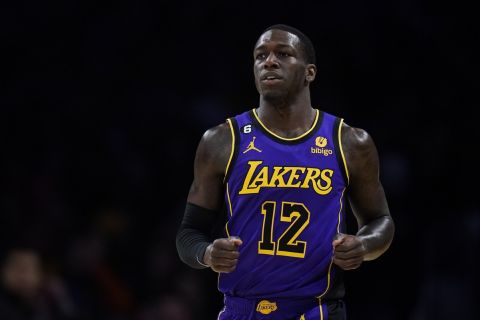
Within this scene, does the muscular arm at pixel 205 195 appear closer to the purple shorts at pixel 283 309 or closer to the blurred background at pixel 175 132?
the purple shorts at pixel 283 309

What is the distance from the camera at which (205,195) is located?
521 cm

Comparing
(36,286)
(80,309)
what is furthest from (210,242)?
(80,309)

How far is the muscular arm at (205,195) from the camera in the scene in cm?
513

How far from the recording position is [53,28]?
11.1 m

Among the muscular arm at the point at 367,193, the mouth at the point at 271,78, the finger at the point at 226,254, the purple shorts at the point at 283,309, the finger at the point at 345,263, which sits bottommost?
the purple shorts at the point at 283,309

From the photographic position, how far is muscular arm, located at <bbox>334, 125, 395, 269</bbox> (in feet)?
16.8

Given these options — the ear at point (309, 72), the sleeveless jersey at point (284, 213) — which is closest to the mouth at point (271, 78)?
the ear at point (309, 72)

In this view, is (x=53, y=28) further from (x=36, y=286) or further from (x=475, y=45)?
(x=475, y=45)

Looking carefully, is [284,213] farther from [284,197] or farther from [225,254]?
[225,254]

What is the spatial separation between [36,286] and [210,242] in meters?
3.58

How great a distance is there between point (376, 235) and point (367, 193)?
10.5 inches

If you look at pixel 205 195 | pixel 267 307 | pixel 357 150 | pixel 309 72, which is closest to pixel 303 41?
pixel 309 72

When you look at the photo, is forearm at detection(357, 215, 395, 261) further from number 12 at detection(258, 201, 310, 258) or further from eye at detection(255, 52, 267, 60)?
eye at detection(255, 52, 267, 60)

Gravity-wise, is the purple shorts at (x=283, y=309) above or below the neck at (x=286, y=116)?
below
